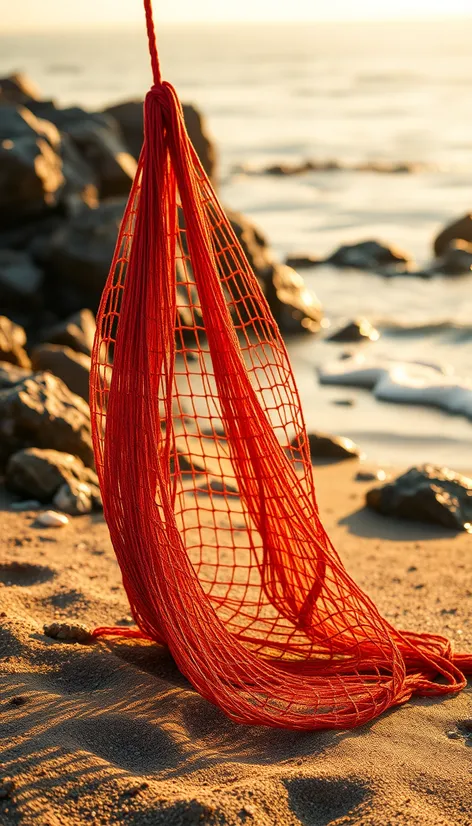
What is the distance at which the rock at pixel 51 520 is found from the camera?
518 cm

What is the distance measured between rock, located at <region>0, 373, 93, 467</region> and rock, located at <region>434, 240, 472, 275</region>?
939 cm

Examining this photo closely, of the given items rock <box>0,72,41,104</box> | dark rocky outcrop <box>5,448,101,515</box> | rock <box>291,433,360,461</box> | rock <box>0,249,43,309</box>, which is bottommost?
rock <box>291,433,360,461</box>

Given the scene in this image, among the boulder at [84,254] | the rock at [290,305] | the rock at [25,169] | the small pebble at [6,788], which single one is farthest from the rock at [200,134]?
the small pebble at [6,788]

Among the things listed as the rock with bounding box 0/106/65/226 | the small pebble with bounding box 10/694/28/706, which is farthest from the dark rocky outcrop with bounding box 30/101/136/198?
the small pebble with bounding box 10/694/28/706

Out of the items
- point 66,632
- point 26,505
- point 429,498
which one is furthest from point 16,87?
point 66,632

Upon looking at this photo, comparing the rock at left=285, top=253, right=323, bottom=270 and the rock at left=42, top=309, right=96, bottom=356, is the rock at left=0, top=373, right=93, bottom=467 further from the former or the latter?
the rock at left=285, top=253, right=323, bottom=270

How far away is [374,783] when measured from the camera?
2783 mm

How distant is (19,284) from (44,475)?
5.33 metres

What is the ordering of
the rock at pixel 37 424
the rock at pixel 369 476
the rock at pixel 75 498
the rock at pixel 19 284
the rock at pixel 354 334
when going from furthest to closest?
the rock at pixel 354 334 → the rock at pixel 19 284 → the rock at pixel 369 476 → the rock at pixel 37 424 → the rock at pixel 75 498

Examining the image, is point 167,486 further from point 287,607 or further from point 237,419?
point 287,607

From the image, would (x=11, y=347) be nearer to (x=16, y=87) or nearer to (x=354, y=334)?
(x=354, y=334)

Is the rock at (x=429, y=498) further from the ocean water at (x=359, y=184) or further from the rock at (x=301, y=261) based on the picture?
the rock at (x=301, y=261)

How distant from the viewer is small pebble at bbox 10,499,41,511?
5.42 m

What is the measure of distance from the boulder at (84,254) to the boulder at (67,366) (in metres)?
2.67
